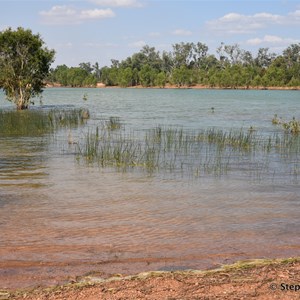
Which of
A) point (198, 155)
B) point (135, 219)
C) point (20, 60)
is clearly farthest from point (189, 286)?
point (20, 60)

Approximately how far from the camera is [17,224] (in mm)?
8609

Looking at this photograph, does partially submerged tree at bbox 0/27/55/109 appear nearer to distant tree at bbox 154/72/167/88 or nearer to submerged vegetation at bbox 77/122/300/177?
submerged vegetation at bbox 77/122/300/177

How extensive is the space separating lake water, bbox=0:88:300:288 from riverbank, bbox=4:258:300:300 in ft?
1.35

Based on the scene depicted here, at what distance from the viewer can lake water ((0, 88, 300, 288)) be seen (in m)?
6.75

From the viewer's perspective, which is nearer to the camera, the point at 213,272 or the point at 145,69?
the point at 213,272

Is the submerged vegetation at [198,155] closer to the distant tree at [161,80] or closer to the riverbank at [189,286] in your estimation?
the riverbank at [189,286]

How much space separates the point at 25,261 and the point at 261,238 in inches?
145

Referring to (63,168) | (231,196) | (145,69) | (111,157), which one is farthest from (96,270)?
(145,69)

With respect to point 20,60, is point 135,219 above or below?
below

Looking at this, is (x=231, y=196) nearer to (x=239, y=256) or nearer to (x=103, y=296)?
(x=239, y=256)

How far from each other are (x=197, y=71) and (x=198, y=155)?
125349 millimetres

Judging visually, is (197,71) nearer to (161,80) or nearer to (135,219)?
(161,80)

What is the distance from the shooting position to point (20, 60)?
38.3 m

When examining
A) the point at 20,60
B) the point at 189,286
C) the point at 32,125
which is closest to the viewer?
the point at 189,286
